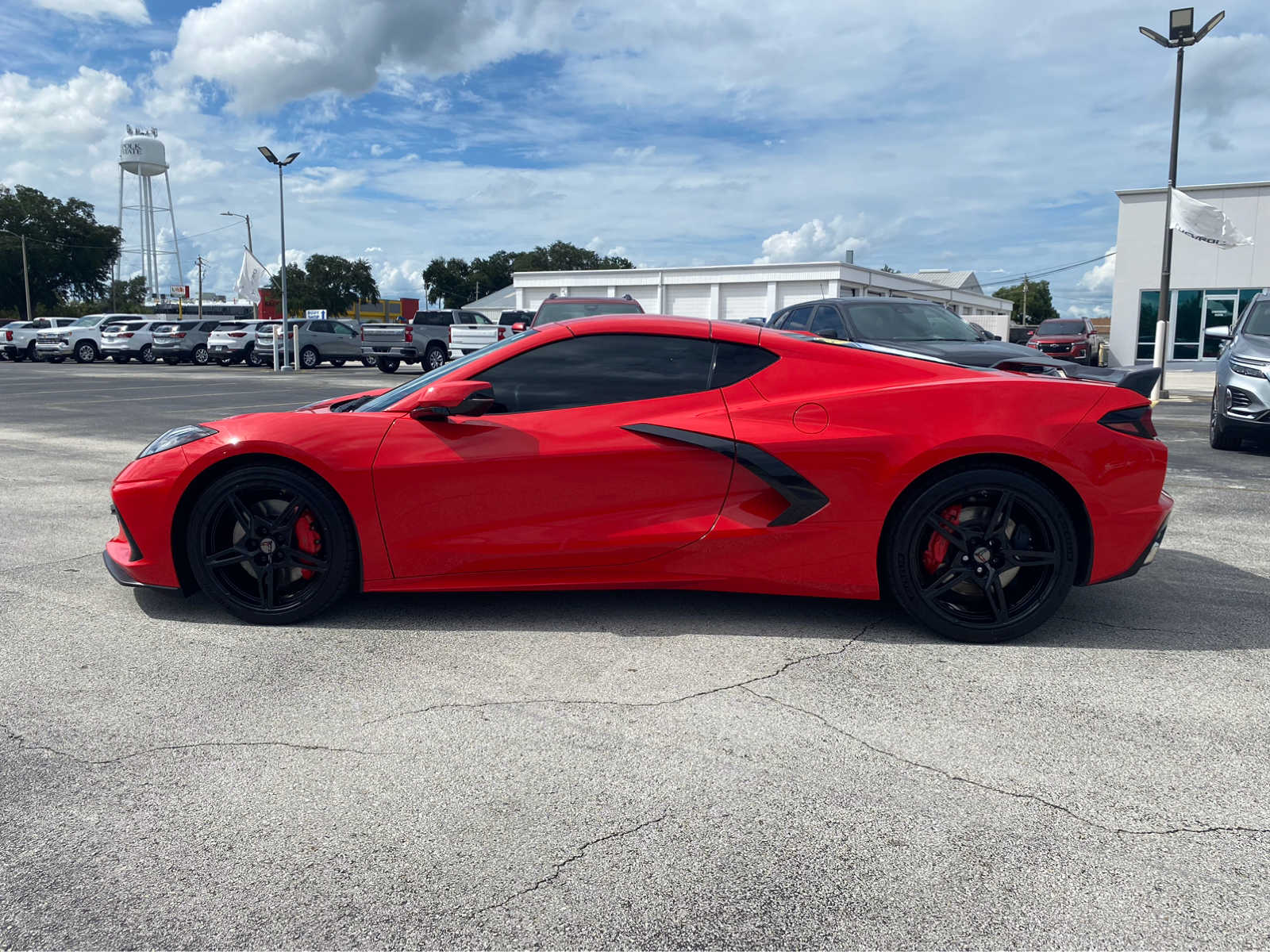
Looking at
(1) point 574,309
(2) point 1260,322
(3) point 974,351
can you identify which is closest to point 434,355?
(1) point 574,309

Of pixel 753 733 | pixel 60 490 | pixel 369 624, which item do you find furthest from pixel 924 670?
pixel 60 490

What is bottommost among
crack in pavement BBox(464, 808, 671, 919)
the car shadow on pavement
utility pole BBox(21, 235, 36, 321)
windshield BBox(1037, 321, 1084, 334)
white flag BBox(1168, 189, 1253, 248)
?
crack in pavement BBox(464, 808, 671, 919)

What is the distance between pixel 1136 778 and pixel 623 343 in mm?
2542

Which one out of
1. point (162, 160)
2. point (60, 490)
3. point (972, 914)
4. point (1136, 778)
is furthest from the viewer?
point (162, 160)

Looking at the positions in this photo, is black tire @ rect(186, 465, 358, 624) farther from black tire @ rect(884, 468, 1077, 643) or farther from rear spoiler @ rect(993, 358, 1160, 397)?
rear spoiler @ rect(993, 358, 1160, 397)

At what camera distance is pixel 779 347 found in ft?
13.7

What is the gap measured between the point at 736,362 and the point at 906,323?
20.1 feet

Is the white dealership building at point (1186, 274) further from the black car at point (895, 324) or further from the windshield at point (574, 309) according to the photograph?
the black car at point (895, 324)

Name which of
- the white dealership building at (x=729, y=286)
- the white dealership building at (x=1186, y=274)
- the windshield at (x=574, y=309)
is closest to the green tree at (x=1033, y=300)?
the white dealership building at (x=729, y=286)

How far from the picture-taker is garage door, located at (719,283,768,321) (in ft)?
174

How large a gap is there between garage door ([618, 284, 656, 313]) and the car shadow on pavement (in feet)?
171

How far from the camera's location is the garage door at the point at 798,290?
50.9 metres

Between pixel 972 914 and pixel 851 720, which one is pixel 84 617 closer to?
pixel 851 720

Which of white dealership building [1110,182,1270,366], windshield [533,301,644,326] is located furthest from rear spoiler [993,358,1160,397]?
white dealership building [1110,182,1270,366]
